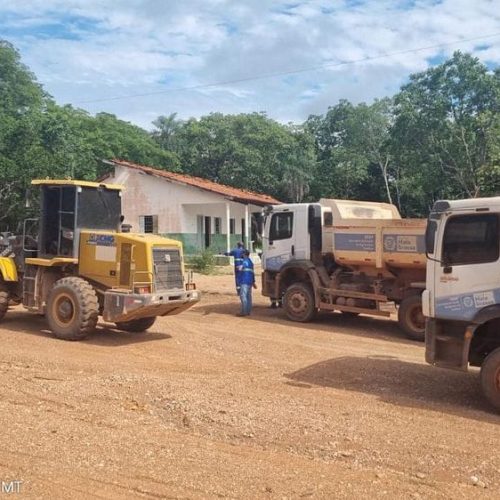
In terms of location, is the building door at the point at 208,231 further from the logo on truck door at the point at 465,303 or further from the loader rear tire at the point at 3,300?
the logo on truck door at the point at 465,303

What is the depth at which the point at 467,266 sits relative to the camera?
6922mm

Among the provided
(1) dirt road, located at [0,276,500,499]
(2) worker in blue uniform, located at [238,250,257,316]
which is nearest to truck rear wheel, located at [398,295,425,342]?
(1) dirt road, located at [0,276,500,499]

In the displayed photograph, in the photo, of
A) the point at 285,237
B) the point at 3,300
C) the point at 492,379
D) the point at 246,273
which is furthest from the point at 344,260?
the point at 3,300

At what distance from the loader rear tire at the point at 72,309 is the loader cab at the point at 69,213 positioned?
67 cm

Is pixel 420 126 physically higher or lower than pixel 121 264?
higher

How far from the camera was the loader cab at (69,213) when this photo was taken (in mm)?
10461

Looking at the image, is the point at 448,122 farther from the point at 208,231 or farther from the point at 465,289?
the point at 465,289

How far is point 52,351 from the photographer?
30.5ft

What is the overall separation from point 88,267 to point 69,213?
99cm

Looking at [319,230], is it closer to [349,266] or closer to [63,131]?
[349,266]

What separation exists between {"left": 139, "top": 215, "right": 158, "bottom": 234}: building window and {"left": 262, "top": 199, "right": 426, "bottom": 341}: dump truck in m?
16.0

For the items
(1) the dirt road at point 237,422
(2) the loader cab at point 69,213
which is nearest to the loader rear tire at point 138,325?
(1) the dirt road at point 237,422

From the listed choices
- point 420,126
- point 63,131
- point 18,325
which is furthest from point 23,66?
point 18,325

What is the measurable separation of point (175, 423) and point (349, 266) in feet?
24.4
